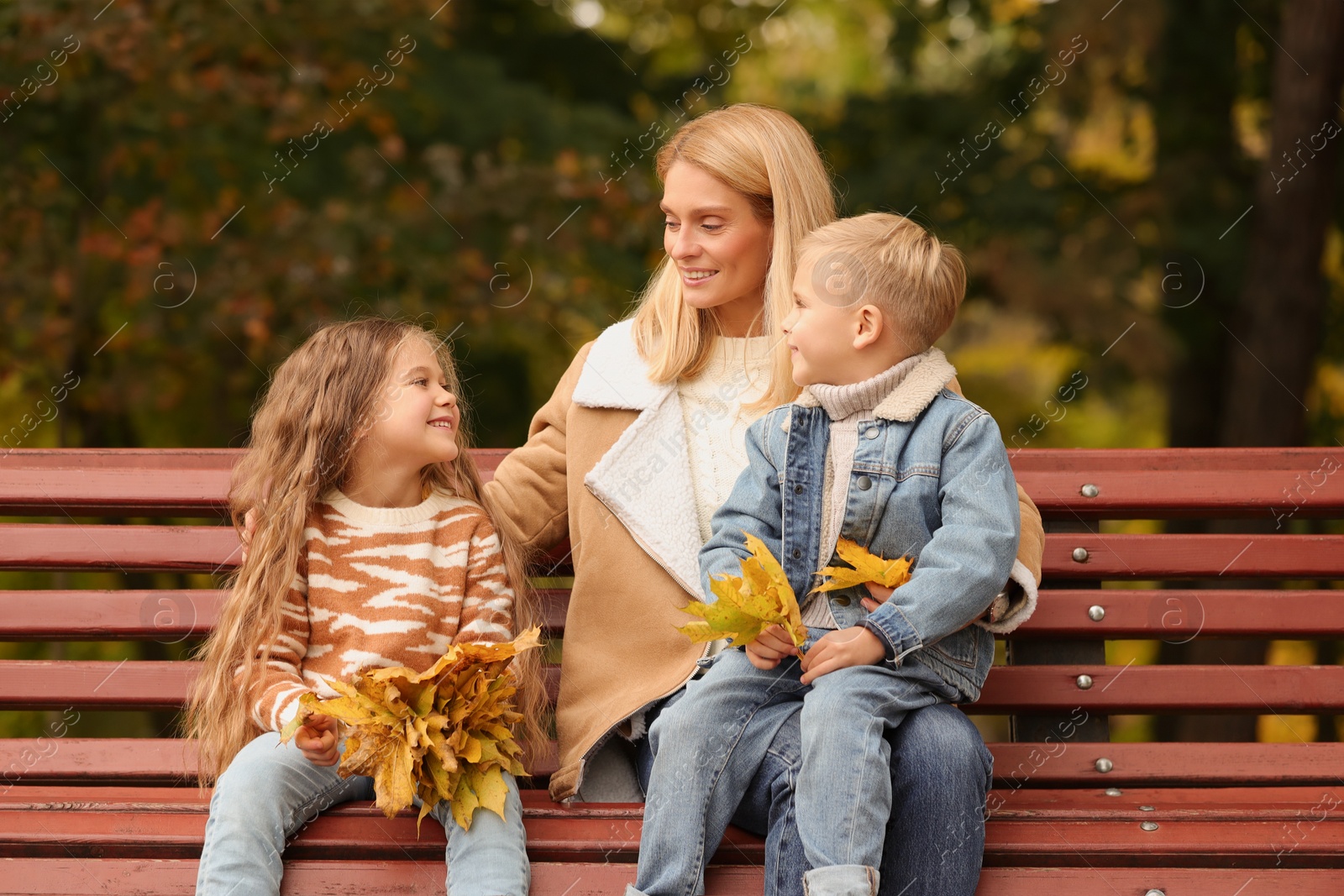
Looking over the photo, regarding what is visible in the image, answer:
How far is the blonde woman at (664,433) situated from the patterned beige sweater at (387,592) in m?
0.17

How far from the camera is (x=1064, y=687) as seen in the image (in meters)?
2.93

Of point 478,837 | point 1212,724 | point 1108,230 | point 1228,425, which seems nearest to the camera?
point 478,837

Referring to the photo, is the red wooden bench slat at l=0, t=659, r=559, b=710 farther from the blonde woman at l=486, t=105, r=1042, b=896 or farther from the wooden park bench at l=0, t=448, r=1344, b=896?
the blonde woman at l=486, t=105, r=1042, b=896

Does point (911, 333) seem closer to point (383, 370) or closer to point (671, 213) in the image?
point (671, 213)

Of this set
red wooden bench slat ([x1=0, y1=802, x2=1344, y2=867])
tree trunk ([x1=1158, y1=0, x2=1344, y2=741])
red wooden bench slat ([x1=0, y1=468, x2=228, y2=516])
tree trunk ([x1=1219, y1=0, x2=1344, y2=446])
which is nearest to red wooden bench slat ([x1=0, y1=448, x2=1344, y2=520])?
red wooden bench slat ([x1=0, y1=468, x2=228, y2=516])

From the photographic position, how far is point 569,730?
2762 mm

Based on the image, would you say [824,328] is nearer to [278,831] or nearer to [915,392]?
[915,392]

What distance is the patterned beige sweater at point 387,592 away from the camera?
102 inches

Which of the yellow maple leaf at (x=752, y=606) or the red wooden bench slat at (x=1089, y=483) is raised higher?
the red wooden bench slat at (x=1089, y=483)

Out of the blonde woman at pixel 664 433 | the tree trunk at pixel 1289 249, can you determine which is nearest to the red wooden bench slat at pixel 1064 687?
the blonde woman at pixel 664 433

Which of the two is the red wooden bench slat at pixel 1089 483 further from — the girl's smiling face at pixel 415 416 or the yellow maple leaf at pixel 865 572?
the yellow maple leaf at pixel 865 572

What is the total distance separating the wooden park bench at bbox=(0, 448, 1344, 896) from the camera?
264 cm

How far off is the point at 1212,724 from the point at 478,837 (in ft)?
14.6

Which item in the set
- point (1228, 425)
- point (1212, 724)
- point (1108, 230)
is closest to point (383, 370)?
point (1212, 724)
